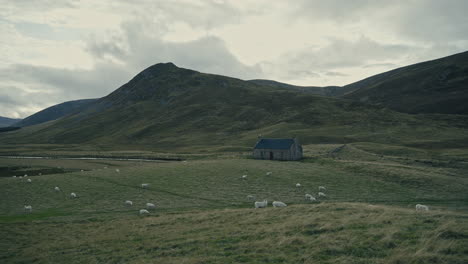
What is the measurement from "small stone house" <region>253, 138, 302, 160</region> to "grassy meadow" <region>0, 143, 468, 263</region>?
17337mm

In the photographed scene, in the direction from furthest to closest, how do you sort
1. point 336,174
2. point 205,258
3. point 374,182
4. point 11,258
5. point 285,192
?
point 336,174
point 374,182
point 285,192
point 11,258
point 205,258

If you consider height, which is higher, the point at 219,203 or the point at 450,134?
the point at 450,134

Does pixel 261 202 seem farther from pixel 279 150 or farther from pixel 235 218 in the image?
pixel 279 150

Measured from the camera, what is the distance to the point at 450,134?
13512 cm

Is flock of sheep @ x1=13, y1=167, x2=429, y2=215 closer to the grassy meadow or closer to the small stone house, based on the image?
the grassy meadow

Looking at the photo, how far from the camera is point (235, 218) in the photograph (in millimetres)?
26797

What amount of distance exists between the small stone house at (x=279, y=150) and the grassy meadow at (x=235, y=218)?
17337mm

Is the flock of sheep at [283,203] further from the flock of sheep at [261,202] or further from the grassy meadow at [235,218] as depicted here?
the grassy meadow at [235,218]

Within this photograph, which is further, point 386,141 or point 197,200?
point 386,141

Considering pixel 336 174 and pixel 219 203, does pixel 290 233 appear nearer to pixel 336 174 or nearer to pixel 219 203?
pixel 219 203

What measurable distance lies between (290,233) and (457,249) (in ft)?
28.8

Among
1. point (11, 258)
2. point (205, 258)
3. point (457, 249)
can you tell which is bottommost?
point (11, 258)

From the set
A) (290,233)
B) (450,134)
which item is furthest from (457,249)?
(450,134)

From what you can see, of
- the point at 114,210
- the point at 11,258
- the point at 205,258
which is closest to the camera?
the point at 205,258
